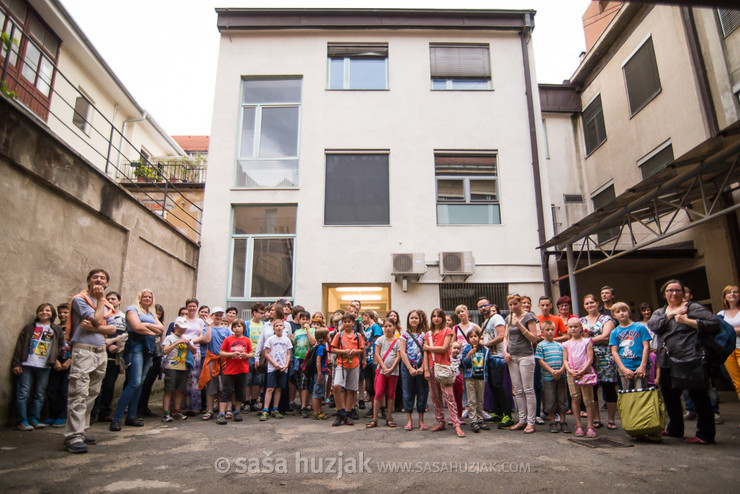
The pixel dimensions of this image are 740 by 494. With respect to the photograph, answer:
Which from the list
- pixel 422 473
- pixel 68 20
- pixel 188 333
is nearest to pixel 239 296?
pixel 188 333

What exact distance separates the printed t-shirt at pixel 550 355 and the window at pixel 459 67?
338 inches

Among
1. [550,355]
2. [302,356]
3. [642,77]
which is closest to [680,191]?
[550,355]

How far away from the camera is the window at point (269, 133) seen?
38.2 feet

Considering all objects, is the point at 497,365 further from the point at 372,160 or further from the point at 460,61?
the point at 460,61

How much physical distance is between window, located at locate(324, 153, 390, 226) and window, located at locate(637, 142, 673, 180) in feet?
23.3

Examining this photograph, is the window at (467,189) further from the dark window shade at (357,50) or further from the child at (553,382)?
the child at (553,382)

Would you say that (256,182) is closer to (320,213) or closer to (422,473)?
(320,213)

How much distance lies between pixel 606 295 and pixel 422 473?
478 centimetres

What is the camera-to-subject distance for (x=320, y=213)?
1124 centimetres

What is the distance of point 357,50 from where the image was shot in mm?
12625

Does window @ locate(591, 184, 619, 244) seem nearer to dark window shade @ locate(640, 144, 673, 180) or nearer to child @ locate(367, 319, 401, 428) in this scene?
dark window shade @ locate(640, 144, 673, 180)

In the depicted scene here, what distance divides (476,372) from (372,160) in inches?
277

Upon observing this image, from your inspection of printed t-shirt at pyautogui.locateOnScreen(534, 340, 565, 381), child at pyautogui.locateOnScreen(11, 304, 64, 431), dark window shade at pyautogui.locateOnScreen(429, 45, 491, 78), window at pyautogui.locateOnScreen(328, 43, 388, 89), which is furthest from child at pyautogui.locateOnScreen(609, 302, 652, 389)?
window at pyautogui.locateOnScreen(328, 43, 388, 89)

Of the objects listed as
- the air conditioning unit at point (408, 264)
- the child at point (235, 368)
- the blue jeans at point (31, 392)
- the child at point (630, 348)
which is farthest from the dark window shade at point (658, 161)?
the blue jeans at point (31, 392)
